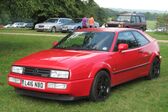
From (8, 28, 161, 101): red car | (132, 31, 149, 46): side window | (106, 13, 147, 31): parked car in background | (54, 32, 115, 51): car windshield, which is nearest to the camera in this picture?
(8, 28, 161, 101): red car

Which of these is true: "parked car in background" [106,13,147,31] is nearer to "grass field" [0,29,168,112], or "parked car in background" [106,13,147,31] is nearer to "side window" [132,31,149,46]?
"side window" [132,31,149,46]

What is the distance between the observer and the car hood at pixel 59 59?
7.39 meters

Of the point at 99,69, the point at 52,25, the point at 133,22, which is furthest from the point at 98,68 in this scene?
the point at 52,25

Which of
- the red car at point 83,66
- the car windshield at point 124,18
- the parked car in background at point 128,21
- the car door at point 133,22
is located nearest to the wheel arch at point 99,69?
the red car at point 83,66

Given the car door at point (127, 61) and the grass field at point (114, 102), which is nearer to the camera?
the grass field at point (114, 102)

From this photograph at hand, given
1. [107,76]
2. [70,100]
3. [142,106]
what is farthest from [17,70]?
[142,106]

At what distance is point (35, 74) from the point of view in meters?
7.47

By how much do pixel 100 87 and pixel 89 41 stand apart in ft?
4.37

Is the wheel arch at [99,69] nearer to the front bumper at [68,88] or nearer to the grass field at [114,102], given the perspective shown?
the front bumper at [68,88]

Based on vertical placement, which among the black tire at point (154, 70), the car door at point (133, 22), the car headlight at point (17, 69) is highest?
the car headlight at point (17, 69)

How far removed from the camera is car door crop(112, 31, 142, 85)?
8500 mm

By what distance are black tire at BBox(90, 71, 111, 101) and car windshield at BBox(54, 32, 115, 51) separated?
0.77m

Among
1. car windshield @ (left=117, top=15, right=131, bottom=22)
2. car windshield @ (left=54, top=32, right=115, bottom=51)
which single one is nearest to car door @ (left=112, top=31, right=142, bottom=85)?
car windshield @ (left=54, top=32, right=115, bottom=51)

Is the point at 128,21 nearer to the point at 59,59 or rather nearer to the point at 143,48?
the point at 143,48
